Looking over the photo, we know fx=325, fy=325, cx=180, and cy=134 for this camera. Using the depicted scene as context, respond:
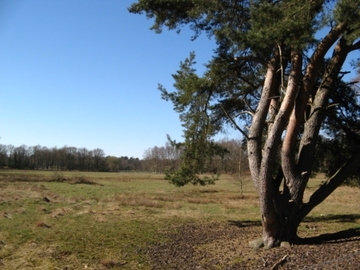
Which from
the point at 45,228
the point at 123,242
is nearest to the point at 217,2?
the point at 123,242

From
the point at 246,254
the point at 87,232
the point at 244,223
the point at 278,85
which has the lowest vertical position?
the point at 244,223

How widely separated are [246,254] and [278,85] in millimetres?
4835

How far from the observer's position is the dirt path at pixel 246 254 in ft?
20.5

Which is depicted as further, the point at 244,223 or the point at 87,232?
the point at 244,223

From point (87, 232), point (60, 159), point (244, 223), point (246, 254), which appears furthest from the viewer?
point (60, 159)

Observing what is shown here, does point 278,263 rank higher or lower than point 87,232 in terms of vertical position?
higher

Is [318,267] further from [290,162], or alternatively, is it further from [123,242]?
[123,242]

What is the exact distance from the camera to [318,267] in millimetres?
5840

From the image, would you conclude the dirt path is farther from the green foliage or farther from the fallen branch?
the green foliage

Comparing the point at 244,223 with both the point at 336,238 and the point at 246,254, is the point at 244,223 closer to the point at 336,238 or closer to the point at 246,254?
the point at 336,238

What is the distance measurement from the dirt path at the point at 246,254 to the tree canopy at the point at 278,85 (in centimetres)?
82

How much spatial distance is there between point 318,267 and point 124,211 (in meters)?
13.8

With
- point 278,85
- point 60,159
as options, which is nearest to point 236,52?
point 278,85

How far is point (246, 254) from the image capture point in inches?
299
